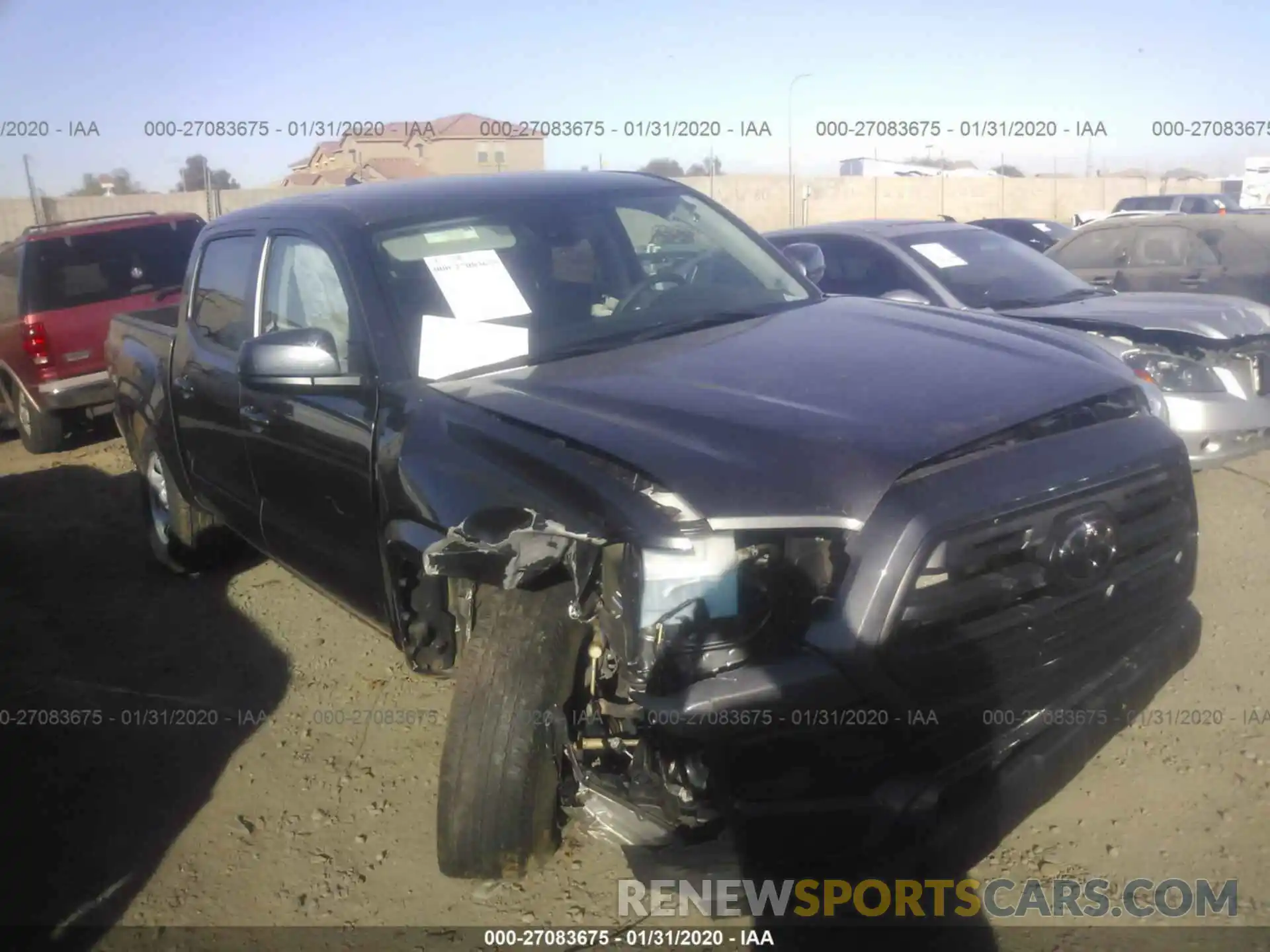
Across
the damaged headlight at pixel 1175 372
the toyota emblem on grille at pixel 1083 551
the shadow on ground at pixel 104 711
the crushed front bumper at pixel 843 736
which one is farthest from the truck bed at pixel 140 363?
the damaged headlight at pixel 1175 372

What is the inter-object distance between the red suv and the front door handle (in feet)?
17.8

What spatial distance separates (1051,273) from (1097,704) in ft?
16.7

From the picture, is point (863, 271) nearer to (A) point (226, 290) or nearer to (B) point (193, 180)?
(A) point (226, 290)

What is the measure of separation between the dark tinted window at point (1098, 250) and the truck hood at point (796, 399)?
243 inches

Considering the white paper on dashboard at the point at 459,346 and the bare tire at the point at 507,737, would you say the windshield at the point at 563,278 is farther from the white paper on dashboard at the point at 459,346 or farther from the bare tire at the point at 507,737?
the bare tire at the point at 507,737

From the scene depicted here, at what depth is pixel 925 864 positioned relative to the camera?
2246 mm

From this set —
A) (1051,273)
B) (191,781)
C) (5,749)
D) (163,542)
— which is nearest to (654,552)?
(191,781)

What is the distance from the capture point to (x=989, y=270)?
22.3 feet

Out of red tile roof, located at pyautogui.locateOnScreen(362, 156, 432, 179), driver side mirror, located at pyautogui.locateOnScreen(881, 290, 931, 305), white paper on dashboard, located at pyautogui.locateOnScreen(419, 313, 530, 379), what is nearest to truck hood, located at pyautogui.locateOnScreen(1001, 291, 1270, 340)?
driver side mirror, located at pyautogui.locateOnScreen(881, 290, 931, 305)

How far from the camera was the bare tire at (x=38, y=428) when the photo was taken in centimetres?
921

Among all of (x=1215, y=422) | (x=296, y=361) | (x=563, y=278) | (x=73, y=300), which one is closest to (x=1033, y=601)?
(x=563, y=278)

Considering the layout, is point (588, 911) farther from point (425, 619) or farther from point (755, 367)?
point (755, 367)

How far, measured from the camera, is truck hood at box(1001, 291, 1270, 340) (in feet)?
18.5

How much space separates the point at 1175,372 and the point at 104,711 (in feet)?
17.5
